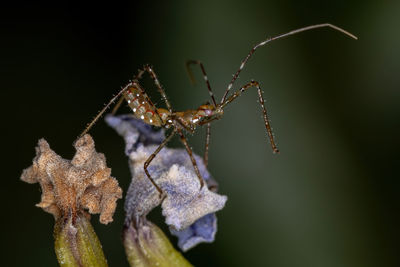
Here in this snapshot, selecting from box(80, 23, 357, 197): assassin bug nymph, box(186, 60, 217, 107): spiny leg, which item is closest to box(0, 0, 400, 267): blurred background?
box(186, 60, 217, 107): spiny leg

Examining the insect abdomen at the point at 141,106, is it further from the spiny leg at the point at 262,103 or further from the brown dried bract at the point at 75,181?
the brown dried bract at the point at 75,181

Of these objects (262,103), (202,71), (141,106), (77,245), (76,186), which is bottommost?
(77,245)

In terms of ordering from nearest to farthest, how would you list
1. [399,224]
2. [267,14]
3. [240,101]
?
[399,224], [267,14], [240,101]

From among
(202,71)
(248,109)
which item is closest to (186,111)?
(202,71)

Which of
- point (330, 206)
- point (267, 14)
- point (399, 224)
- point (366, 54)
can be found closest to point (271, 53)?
point (267, 14)

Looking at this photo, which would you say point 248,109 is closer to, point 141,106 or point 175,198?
point 141,106

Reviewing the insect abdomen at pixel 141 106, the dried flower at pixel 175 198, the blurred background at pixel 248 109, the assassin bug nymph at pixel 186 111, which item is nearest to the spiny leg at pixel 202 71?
the assassin bug nymph at pixel 186 111

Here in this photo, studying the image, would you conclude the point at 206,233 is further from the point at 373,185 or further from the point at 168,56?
the point at 168,56
